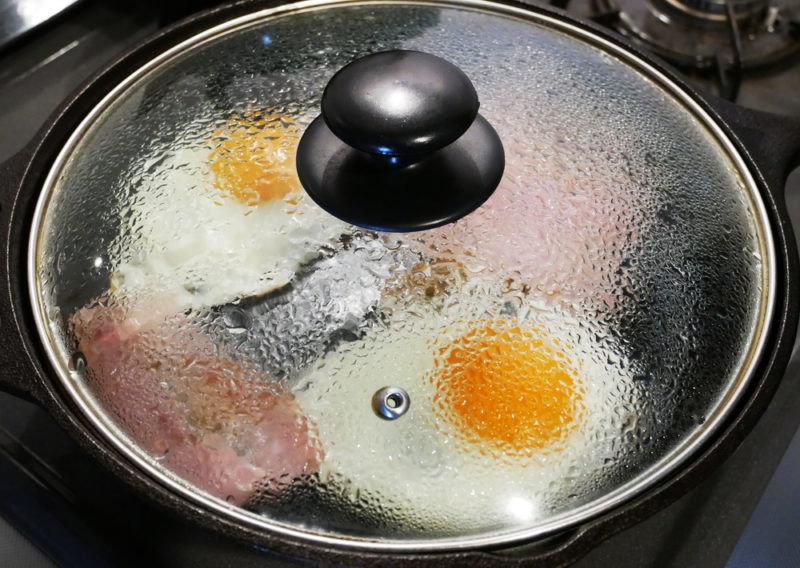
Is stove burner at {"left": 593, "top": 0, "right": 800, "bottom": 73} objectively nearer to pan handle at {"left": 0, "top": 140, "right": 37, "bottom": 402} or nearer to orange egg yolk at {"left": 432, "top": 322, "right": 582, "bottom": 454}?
orange egg yolk at {"left": 432, "top": 322, "right": 582, "bottom": 454}

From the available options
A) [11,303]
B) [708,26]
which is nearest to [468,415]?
[11,303]

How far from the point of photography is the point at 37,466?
1.33 meters

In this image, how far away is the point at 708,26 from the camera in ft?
6.22

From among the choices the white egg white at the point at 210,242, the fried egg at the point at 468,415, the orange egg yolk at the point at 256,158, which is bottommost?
the fried egg at the point at 468,415

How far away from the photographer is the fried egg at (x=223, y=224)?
0.97 metres

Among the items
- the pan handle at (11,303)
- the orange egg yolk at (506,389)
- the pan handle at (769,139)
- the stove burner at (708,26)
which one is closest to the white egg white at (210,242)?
the pan handle at (11,303)

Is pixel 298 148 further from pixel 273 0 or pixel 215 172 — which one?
pixel 273 0

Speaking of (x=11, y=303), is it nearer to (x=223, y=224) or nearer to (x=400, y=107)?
(x=223, y=224)

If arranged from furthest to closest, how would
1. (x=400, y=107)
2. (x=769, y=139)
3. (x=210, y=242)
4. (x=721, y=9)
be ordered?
(x=721, y=9) < (x=769, y=139) < (x=210, y=242) < (x=400, y=107)

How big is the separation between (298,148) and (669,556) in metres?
0.88

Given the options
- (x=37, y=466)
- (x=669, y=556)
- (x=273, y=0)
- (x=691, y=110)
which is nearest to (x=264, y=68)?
(x=273, y=0)

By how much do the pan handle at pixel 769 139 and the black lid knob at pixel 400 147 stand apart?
377 mm

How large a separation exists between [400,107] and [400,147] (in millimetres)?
43

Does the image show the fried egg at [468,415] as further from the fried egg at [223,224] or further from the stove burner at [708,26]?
the stove burner at [708,26]
